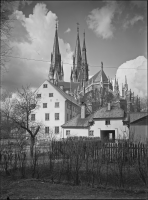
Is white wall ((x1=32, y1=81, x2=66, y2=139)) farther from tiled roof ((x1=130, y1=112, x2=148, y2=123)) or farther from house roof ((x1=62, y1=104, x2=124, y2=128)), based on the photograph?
tiled roof ((x1=130, y1=112, x2=148, y2=123))

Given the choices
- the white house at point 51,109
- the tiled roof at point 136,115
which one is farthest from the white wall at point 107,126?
the white house at point 51,109

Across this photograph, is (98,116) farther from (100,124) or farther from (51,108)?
(51,108)

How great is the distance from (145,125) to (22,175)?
11.8 metres

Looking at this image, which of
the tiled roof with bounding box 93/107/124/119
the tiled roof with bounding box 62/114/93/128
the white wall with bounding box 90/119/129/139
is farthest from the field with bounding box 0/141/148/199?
the tiled roof with bounding box 62/114/93/128

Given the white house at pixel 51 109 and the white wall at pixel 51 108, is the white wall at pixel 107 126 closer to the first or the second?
the white house at pixel 51 109

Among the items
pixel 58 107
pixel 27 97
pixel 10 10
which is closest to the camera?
pixel 10 10

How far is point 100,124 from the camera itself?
22625 millimetres

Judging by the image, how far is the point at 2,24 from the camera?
742 cm


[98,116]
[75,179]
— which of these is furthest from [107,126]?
[75,179]

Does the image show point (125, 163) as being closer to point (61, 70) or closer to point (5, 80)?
point (5, 80)

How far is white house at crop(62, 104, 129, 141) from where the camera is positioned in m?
22.0

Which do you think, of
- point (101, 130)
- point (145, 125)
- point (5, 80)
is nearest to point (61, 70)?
point (101, 130)

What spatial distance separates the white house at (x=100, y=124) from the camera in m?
22.0

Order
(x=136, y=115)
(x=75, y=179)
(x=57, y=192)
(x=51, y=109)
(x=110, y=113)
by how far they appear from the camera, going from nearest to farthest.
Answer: (x=57, y=192)
(x=75, y=179)
(x=136, y=115)
(x=110, y=113)
(x=51, y=109)
